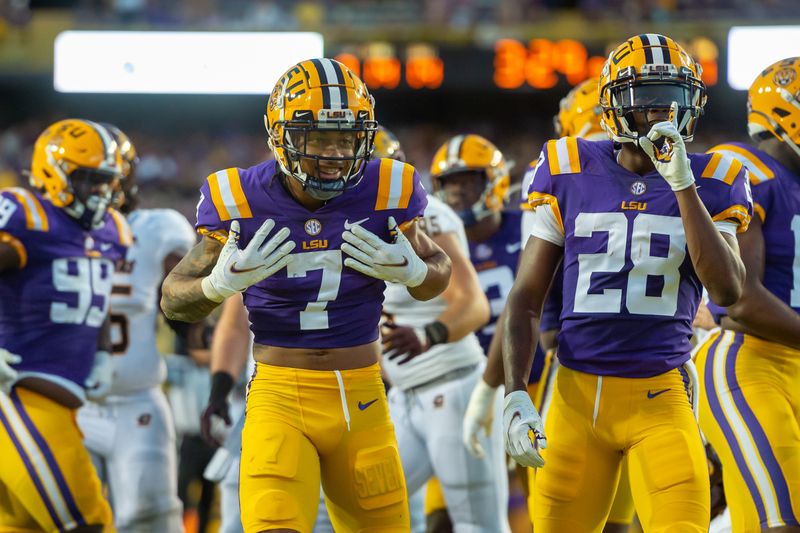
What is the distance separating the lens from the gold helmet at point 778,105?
3.85 metres

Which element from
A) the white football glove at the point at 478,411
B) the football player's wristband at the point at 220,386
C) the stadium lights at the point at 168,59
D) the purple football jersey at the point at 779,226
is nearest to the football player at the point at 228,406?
the football player's wristband at the point at 220,386

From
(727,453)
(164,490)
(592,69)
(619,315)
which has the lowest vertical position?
(164,490)

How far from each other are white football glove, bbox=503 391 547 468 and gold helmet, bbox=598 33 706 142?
78 centimetres

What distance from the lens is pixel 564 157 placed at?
3338 millimetres

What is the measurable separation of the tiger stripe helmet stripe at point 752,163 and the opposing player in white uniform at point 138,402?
267 cm

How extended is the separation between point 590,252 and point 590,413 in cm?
44

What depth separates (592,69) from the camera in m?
13.6

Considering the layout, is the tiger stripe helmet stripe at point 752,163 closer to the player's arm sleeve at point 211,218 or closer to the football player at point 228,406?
the football player at point 228,406

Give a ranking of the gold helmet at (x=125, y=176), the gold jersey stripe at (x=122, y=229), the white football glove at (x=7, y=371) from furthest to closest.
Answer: the gold helmet at (x=125, y=176)
the gold jersey stripe at (x=122, y=229)
the white football glove at (x=7, y=371)

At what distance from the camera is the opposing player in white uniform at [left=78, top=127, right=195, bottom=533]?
5.32 meters

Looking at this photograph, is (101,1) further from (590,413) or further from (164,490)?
(590,413)

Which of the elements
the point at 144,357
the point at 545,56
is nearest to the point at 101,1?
the point at 545,56

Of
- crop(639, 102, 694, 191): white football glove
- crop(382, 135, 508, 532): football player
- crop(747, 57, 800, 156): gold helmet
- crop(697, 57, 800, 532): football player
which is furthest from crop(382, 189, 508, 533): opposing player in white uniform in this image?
crop(639, 102, 694, 191): white football glove

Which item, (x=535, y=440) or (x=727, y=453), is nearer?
(x=535, y=440)
